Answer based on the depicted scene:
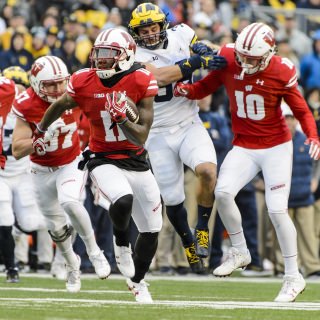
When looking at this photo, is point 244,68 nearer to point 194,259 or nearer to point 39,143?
point 194,259

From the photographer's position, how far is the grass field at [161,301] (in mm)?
8797

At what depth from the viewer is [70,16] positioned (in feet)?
62.1

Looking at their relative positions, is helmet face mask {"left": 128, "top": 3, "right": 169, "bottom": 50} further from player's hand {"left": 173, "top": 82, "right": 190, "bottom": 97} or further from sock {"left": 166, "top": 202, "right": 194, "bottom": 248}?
sock {"left": 166, "top": 202, "right": 194, "bottom": 248}

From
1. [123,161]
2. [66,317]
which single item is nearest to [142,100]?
[123,161]

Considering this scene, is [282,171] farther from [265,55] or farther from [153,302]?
[153,302]

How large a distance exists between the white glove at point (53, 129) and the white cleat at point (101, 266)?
3.82 ft

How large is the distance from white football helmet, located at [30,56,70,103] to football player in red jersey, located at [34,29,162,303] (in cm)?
136

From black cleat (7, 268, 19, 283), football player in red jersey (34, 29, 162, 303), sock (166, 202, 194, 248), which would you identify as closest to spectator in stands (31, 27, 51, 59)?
black cleat (7, 268, 19, 283)

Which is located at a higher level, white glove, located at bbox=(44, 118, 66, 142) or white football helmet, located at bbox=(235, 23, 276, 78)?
white football helmet, located at bbox=(235, 23, 276, 78)

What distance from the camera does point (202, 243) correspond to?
10.8m

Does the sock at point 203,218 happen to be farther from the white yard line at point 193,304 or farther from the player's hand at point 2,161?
the player's hand at point 2,161

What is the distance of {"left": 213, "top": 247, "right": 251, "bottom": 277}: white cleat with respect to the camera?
35.0ft

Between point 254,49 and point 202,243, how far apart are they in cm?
176

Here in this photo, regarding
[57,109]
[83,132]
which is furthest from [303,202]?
[57,109]
